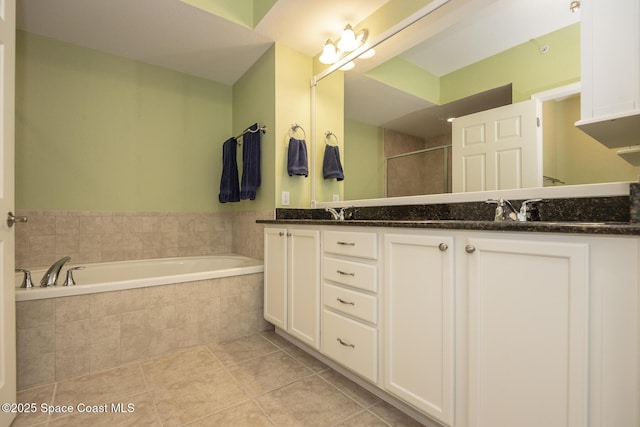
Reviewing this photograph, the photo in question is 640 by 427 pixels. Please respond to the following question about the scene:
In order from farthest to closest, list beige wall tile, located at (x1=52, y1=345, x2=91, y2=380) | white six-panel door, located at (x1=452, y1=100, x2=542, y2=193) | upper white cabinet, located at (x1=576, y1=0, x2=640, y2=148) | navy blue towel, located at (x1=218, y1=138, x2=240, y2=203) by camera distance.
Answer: navy blue towel, located at (x1=218, y1=138, x2=240, y2=203) < beige wall tile, located at (x1=52, y1=345, x2=91, y2=380) < white six-panel door, located at (x1=452, y1=100, x2=542, y2=193) < upper white cabinet, located at (x1=576, y1=0, x2=640, y2=148)

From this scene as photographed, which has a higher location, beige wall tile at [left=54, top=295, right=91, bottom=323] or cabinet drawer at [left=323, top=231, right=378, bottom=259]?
cabinet drawer at [left=323, top=231, right=378, bottom=259]

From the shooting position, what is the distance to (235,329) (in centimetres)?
225

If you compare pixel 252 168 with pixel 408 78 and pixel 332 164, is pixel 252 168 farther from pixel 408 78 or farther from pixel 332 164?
pixel 408 78

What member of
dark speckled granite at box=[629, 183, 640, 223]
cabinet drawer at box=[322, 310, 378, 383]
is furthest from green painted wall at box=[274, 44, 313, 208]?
dark speckled granite at box=[629, 183, 640, 223]

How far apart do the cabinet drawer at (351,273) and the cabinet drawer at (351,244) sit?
0.05 metres

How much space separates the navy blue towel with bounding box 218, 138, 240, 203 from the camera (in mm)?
2930

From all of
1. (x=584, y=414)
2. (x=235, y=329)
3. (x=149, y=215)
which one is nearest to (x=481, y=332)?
(x=584, y=414)

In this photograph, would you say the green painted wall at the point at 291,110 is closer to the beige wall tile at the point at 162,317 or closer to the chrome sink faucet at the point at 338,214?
the chrome sink faucet at the point at 338,214

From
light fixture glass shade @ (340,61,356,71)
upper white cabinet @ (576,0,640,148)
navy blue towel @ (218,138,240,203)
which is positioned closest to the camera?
upper white cabinet @ (576,0,640,148)

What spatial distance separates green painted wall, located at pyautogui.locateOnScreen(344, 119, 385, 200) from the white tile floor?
1205mm

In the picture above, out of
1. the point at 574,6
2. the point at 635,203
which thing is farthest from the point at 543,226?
the point at 574,6

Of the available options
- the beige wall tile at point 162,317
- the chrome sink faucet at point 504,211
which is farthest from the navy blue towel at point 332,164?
the beige wall tile at point 162,317

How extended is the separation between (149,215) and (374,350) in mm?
2471

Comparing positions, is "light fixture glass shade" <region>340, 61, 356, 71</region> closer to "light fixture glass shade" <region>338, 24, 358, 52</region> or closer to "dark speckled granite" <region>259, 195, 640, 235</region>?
"light fixture glass shade" <region>338, 24, 358, 52</region>
